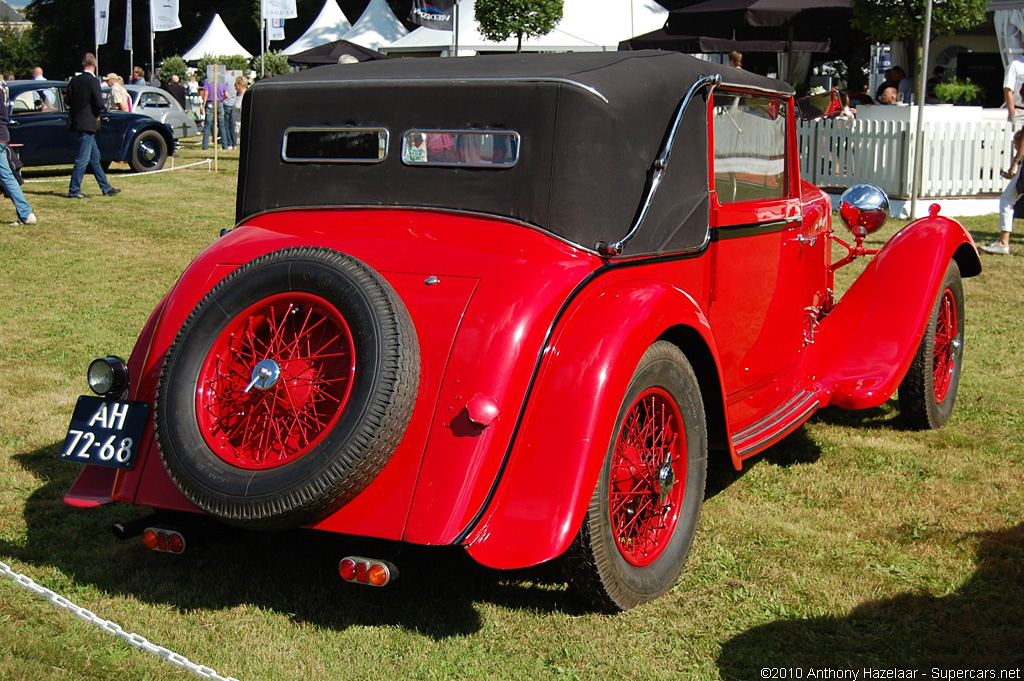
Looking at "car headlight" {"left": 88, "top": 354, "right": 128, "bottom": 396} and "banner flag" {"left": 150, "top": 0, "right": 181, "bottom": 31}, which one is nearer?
"car headlight" {"left": 88, "top": 354, "right": 128, "bottom": 396}

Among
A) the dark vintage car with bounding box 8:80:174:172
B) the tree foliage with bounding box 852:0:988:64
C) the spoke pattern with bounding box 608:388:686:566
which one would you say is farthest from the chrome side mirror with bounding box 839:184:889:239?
the dark vintage car with bounding box 8:80:174:172

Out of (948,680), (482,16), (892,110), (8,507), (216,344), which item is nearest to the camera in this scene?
(948,680)

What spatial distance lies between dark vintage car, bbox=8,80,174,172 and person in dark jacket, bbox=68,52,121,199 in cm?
207

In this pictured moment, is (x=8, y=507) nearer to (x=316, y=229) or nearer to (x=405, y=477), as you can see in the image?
(x=316, y=229)

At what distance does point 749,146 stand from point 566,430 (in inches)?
78.7

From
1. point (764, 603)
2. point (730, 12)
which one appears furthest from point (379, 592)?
point (730, 12)

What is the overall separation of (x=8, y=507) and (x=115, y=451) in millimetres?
1286

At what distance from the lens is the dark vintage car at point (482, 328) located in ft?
10.6

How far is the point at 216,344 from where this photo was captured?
3.52 metres

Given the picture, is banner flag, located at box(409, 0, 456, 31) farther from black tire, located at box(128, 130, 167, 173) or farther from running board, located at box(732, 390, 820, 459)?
running board, located at box(732, 390, 820, 459)

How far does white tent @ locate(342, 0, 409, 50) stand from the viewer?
96.3 feet

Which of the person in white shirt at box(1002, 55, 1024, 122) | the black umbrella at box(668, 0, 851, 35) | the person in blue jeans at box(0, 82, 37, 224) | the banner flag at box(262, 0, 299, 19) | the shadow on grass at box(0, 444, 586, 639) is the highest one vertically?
the banner flag at box(262, 0, 299, 19)

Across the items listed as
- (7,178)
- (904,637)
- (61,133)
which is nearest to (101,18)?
(61,133)

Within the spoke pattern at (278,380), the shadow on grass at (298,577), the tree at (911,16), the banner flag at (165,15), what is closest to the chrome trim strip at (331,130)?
the spoke pattern at (278,380)
